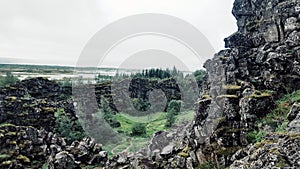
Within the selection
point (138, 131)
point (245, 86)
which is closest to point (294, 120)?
point (245, 86)

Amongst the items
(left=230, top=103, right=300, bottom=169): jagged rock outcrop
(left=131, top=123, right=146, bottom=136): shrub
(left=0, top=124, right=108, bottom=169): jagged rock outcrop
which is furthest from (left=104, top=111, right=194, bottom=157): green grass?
(left=230, top=103, right=300, bottom=169): jagged rock outcrop

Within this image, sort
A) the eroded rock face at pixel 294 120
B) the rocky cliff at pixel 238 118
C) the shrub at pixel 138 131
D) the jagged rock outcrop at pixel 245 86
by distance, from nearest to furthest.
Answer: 1. the eroded rock face at pixel 294 120
2. the rocky cliff at pixel 238 118
3. the jagged rock outcrop at pixel 245 86
4. the shrub at pixel 138 131

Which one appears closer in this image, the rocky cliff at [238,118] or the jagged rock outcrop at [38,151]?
the rocky cliff at [238,118]

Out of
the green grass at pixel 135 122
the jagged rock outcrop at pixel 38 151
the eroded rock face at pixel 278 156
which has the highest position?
the eroded rock face at pixel 278 156

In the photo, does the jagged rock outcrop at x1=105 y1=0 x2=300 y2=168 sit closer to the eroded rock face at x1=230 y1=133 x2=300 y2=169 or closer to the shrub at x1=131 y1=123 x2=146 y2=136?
the eroded rock face at x1=230 y1=133 x2=300 y2=169

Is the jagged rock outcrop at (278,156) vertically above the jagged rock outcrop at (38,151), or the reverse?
the jagged rock outcrop at (278,156)

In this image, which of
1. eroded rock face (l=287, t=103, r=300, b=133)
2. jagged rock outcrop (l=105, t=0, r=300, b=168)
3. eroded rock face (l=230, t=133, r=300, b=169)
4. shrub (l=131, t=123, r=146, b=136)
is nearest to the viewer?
eroded rock face (l=230, t=133, r=300, b=169)

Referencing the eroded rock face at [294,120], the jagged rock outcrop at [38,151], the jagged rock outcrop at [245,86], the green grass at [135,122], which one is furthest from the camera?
the green grass at [135,122]

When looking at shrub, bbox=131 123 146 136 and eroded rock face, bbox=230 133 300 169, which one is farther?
shrub, bbox=131 123 146 136

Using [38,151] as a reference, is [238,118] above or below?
above

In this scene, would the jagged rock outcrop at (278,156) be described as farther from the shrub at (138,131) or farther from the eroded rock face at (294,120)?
the shrub at (138,131)

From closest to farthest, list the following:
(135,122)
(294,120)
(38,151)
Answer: (294,120)
(38,151)
(135,122)

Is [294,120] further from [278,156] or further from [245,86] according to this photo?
[245,86]

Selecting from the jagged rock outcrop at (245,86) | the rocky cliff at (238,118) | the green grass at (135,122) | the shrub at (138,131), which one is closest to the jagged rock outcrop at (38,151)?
the rocky cliff at (238,118)
